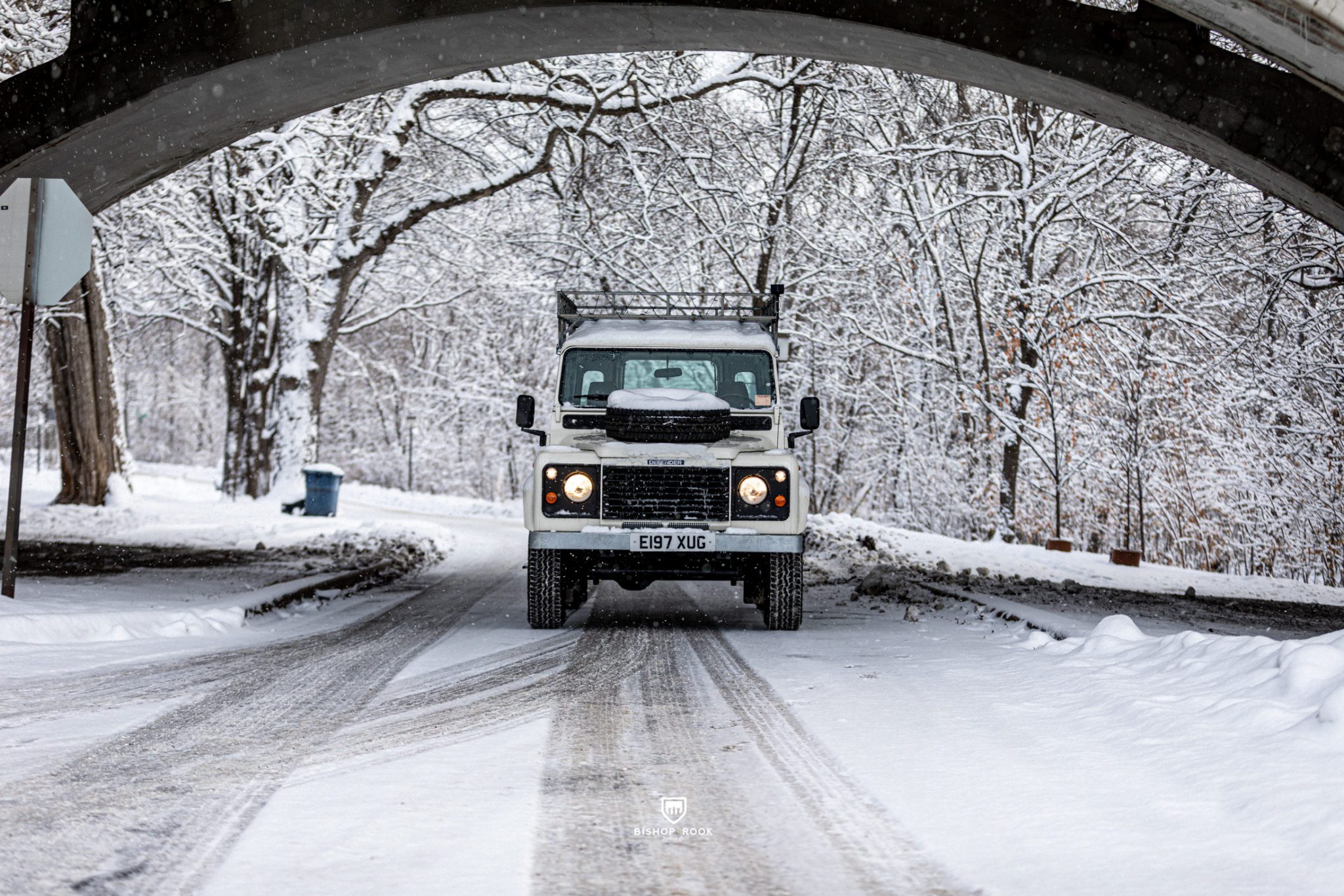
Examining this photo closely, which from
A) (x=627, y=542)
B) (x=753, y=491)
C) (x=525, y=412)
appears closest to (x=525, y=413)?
(x=525, y=412)

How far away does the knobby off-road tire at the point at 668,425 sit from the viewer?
834 centimetres

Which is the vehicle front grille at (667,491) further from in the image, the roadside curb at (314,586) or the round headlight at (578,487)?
the roadside curb at (314,586)

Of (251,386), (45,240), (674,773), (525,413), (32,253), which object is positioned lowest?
(674,773)

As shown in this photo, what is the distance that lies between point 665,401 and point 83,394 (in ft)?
58.0

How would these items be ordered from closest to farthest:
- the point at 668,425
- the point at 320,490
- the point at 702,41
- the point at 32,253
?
the point at 32,253 → the point at 668,425 → the point at 702,41 → the point at 320,490

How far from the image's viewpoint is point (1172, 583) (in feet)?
46.4

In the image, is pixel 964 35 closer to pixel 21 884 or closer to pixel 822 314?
pixel 21 884

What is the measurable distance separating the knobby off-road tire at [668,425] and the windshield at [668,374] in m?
0.93

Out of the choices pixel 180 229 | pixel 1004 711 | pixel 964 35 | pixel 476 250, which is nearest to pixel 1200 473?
pixel 964 35

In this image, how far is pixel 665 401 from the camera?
27.7 ft

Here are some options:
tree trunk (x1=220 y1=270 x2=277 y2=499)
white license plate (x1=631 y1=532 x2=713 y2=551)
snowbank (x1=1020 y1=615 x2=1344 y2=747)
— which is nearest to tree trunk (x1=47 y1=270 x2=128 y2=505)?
tree trunk (x1=220 y1=270 x2=277 y2=499)

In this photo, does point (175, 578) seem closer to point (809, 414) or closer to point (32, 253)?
point (32, 253)

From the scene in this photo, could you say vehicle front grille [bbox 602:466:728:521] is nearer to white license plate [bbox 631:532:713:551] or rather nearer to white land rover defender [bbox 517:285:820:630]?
white land rover defender [bbox 517:285:820:630]

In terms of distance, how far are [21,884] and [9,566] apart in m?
6.17
